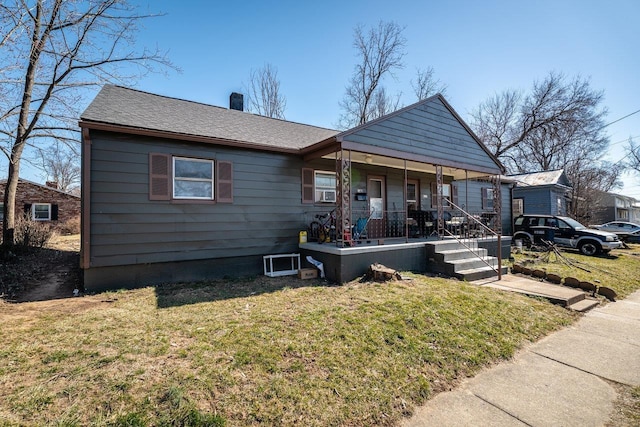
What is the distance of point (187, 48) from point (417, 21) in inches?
309

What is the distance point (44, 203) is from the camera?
60.3 ft

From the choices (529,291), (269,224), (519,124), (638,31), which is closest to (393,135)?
(269,224)

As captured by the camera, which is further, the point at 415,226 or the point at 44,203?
the point at 44,203

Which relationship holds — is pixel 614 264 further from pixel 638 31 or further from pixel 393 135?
pixel 638 31

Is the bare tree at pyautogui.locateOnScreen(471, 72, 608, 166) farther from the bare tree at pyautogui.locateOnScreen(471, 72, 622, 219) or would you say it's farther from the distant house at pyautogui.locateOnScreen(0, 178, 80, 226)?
the distant house at pyautogui.locateOnScreen(0, 178, 80, 226)

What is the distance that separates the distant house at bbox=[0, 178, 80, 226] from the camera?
17625mm

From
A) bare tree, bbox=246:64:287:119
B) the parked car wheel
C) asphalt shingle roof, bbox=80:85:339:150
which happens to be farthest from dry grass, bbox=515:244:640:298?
bare tree, bbox=246:64:287:119

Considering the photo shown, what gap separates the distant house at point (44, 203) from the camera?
1762 centimetres

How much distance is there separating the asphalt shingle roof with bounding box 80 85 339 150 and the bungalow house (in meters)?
0.04

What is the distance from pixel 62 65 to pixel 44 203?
42.1 feet

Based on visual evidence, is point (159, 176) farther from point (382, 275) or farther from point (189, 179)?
point (382, 275)

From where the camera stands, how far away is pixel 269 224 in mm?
7406

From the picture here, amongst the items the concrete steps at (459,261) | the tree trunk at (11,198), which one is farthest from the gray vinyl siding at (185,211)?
the tree trunk at (11,198)

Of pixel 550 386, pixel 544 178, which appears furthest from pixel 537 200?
pixel 550 386
